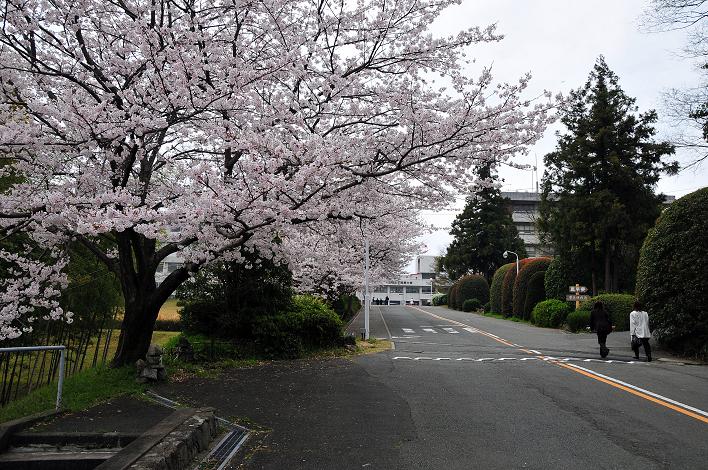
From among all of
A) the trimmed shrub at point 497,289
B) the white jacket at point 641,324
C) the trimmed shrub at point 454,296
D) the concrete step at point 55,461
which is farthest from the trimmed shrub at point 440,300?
the concrete step at point 55,461

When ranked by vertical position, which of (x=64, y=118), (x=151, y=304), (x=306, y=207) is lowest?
(x=151, y=304)

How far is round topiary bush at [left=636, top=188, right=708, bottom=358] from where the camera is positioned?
1438 centimetres

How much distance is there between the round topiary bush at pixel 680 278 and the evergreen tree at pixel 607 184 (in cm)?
1370

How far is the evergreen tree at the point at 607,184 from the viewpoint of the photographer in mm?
29031

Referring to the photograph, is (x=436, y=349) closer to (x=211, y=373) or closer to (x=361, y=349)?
(x=361, y=349)

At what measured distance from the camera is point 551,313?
28.2m

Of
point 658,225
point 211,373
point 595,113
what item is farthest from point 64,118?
point 595,113

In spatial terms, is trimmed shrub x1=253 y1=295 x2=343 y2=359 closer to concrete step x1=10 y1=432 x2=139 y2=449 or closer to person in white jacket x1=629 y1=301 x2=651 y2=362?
concrete step x1=10 y1=432 x2=139 y2=449

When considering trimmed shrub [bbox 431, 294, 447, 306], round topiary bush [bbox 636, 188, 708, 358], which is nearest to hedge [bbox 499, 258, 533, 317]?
round topiary bush [bbox 636, 188, 708, 358]

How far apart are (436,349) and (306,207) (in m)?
9.36

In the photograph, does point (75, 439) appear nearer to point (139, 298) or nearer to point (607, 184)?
point (139, 298)

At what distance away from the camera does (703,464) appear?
516cm

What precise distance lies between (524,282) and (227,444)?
3158cm

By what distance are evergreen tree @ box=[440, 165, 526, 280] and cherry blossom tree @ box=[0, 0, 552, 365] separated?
41524mm
